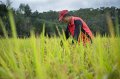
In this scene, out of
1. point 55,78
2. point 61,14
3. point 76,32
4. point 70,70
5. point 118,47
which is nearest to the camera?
point 118,47

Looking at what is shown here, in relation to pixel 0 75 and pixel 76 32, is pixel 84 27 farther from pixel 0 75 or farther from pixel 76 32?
pixel 0 75

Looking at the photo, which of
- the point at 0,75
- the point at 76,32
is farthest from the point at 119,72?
the point at 76,32

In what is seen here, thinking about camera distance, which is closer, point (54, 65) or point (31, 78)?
point (31, 78)

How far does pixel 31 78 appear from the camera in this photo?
118cm

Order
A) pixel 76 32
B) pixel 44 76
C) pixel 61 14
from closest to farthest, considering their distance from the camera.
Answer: pixel 44 76 < pixel 76 32 < pixel 61 14

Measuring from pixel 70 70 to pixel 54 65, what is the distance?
0.18 metres

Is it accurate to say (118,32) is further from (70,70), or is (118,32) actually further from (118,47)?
(70,70)

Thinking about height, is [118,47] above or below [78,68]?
above

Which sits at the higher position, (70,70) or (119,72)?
(119,72)

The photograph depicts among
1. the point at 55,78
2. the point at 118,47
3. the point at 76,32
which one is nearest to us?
the point at 118,47

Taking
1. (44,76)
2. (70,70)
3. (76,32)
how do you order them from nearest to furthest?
(44,76) < (70,70) < (76,32)

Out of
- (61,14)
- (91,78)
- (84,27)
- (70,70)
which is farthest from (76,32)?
(91,78)

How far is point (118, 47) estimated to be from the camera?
1029mm

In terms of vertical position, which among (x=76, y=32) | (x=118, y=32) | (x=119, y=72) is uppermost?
(x=118, y=32)
